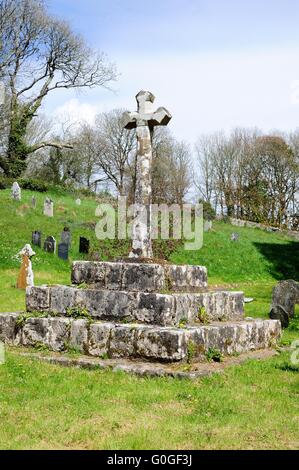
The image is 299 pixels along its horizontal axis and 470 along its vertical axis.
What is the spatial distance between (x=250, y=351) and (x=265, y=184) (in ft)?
134

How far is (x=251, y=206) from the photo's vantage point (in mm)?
48000

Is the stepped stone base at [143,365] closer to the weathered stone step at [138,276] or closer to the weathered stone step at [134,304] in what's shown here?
the weathered stone step at [134,304]

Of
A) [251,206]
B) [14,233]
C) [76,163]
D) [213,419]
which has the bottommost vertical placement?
[213,419]

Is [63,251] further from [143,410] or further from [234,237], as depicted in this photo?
[143,410]

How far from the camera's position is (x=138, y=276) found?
26.4ft

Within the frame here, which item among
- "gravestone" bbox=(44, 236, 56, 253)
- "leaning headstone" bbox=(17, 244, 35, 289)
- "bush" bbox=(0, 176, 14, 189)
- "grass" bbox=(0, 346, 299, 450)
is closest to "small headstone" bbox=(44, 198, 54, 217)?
"gravestone" bbox=(44, 236, 56, 253)

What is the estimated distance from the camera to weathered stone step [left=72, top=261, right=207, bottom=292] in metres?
8.00

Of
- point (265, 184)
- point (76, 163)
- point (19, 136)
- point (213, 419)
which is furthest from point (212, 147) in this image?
point (213, 419)

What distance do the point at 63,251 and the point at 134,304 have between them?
45.0 ft

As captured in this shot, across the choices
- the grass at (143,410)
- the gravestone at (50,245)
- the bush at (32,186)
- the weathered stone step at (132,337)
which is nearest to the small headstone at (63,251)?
the gravestone at (50,245)

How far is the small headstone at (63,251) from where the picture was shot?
21016 millimetres

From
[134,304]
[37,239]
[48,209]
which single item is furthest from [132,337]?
[48,209]

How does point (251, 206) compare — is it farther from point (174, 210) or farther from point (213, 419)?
point (213, 419)

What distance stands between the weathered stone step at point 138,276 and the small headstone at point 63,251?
492 inches
